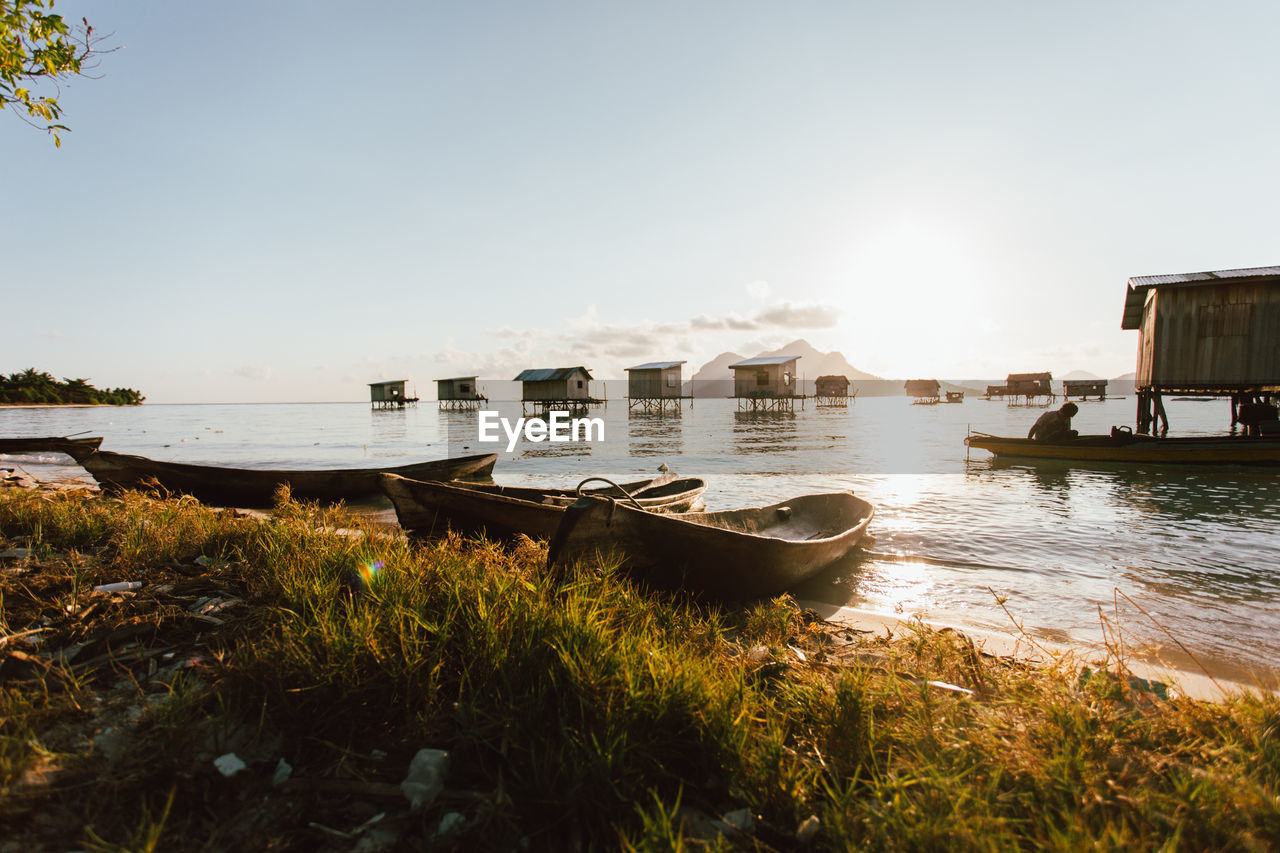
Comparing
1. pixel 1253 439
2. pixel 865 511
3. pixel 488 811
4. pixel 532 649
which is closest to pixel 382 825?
pixel 488 811

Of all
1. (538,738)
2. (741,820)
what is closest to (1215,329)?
(741,820)

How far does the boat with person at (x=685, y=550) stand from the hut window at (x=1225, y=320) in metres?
20.3

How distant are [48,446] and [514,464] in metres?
12.9

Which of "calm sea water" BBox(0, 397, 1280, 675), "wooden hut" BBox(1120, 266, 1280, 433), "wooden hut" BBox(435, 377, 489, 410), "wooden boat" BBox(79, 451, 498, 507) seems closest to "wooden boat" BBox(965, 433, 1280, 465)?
"calm sea water" BBox(0, 397, 1280, 675)

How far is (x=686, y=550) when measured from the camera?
5.08 m

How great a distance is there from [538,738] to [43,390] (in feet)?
321

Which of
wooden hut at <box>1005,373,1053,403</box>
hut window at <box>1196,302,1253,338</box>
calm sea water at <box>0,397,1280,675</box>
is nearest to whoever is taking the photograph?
calm sea water at <box>0,397,1280,675</box>

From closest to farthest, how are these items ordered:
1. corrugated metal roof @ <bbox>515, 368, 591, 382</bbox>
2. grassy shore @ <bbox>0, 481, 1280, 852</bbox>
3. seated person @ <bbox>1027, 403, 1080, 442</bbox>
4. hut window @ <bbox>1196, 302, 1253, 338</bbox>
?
grassy shore @ <bbox>0, 481, 1280, 852</bbox>
hut window @ <bbox>1196, 302, 1253, 338</bbox>
seated person @ <bbox>1027, 403, 1080, 442</bbox>
corrugated metal roof @ <bbox>515, 368, 591, 382</bbox>

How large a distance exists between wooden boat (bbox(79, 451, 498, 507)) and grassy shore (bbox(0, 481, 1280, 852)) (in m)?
7.00

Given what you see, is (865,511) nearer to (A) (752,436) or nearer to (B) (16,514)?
(B) (16,514)

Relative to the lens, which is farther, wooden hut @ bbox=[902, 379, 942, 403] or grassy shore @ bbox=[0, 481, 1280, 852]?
wooden hut @ bbox=[902, 379, 942, 403]

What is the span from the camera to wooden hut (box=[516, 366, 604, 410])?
156 ft

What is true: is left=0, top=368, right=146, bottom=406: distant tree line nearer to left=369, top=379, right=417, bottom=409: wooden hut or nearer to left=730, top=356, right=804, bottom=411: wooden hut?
left=369, top=379, right=417, bottom=409: wooden hut

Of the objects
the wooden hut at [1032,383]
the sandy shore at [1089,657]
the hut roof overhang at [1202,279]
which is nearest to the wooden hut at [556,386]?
the hut roof overhang at [1202,279]
